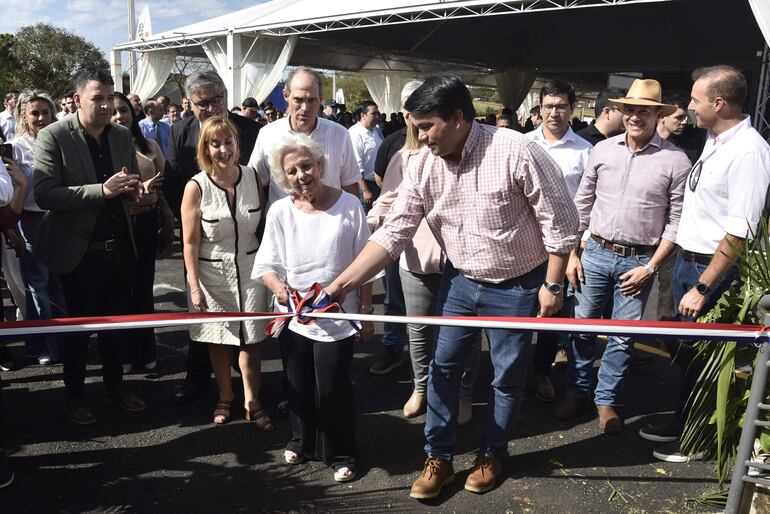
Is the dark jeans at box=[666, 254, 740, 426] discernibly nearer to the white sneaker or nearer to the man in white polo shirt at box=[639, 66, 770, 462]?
the man in white polo shirt at box=[639, 66, 770, 462]

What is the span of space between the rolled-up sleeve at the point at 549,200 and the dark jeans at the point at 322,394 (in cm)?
110

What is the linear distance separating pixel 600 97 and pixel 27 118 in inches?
182

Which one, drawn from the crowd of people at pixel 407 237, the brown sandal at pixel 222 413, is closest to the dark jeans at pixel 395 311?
the crowd of people at pixel 407 237

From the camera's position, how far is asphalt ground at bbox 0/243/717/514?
3.05m

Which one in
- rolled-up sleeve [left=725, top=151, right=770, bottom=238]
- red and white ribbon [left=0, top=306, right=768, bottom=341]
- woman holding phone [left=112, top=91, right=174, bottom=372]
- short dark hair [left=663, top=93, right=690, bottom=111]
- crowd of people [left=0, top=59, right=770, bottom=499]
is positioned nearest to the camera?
red and white ribbon [left=0, top=306, right=768, bottom=341]

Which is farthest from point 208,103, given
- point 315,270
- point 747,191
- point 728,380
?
point 728,380

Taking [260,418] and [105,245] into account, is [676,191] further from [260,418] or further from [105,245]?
[105,245]

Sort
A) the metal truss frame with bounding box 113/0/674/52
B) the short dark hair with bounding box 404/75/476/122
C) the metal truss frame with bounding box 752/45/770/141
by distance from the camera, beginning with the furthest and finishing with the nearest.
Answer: the metal truss frame with bounding box 113/0/674/52
the metal truss frame with bounding box 752/45/770/141
the short dark hair with bounding box 404/75/476/122

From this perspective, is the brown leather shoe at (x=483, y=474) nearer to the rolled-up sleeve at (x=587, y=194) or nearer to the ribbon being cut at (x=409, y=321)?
the ribbon being cut at (x=409, y=321)

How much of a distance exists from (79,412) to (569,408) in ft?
9.74

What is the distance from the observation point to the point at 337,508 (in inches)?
118

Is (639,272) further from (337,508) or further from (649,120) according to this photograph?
(337,508)

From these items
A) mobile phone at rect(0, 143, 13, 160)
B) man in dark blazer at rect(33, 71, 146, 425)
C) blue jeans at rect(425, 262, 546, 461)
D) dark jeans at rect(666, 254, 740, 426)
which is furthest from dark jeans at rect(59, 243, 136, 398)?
dark jeans at rect(666, 254, 740, 426)

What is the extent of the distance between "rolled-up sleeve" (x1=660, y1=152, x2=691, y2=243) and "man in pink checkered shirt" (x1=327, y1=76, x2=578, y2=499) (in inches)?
42.1
